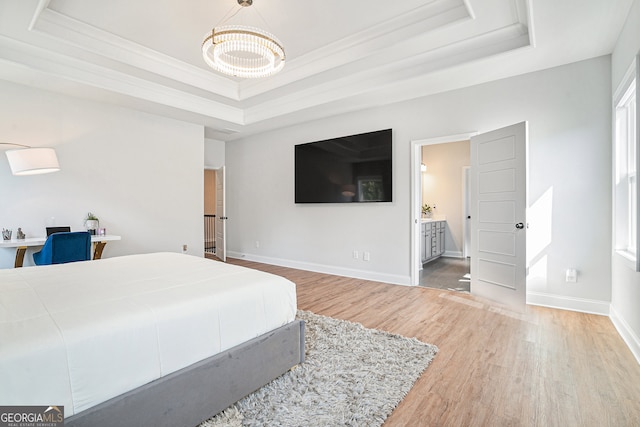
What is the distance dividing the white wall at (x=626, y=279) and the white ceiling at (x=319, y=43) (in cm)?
16

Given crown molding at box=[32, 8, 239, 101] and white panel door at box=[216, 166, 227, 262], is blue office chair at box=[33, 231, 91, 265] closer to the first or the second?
crown molding at box=[32, 8, 239, 101]

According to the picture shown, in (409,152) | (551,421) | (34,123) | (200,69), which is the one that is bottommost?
(551,421)

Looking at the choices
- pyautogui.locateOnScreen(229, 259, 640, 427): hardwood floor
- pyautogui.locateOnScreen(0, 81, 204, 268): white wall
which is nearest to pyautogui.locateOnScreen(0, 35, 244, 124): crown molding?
pyautogui.locateOnScreen(0, 81, 204, 268): white wall

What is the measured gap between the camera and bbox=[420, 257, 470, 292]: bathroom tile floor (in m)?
4.43

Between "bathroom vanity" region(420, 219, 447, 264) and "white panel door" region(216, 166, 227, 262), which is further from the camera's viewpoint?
"white panel door" region(216, 166, 227, 262)

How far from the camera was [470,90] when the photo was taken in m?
3.96

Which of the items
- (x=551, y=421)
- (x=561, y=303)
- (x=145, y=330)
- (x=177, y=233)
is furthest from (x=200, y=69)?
(x=561, y=303)

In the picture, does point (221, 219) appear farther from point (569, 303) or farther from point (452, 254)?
point (569, 303)

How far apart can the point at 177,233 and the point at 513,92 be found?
5472 mm

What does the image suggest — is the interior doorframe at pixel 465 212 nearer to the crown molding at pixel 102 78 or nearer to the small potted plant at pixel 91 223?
the crown molding at pixel 102 78

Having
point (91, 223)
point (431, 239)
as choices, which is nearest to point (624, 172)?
point (431, 239)

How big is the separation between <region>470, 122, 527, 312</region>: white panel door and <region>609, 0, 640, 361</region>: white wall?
2.47 ft

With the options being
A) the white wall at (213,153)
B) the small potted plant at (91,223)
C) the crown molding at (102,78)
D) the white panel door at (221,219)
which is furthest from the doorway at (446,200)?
the small potted plant at (91,223)

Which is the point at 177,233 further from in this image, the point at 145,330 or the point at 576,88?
the point at 576,88
